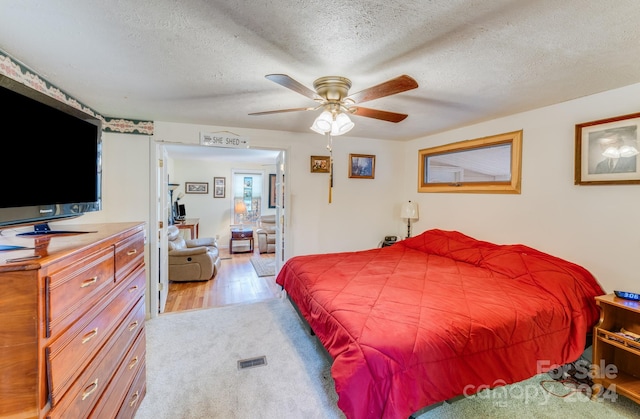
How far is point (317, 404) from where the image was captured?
184 centimetres

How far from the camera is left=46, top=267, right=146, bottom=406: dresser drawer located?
2.96 feet

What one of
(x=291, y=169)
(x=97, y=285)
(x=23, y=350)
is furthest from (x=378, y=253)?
(x=23, y=350)

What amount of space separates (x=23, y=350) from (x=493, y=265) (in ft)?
9.93

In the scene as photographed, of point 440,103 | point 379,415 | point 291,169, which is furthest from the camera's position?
point 291,169

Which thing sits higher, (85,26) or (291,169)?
(85,26)

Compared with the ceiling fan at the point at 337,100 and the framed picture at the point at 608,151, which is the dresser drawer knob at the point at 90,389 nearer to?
the ceiling fan at the point at 337,100

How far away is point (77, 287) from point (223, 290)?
10.6 feet

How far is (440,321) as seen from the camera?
1.57 meters

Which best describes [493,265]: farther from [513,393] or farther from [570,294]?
[513,393]

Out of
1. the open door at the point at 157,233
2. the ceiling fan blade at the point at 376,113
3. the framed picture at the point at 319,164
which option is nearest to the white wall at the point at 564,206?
the ceiling fan blade at the point at 376,113

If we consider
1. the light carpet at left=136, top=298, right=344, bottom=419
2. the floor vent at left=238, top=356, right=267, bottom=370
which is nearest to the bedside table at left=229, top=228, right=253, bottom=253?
the light carpet at left=136, top=298, right=344, bottom=419

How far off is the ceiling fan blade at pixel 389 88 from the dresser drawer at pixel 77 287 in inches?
62.9

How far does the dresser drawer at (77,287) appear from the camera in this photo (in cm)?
88

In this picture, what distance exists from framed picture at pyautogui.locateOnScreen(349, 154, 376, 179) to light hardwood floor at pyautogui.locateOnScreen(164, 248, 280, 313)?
80.5 inches
